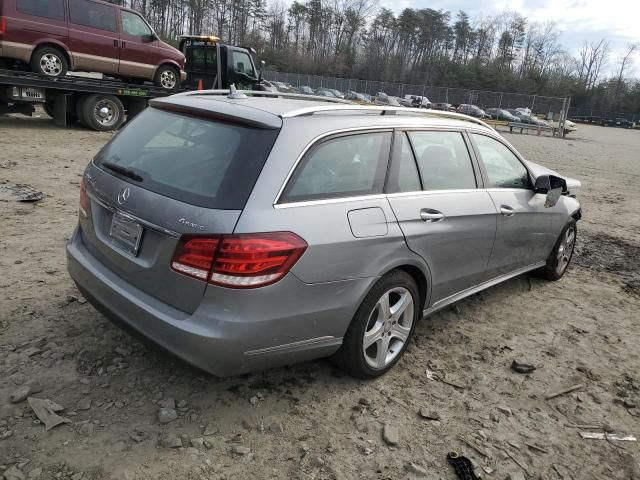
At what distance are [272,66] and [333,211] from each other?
2850 inches

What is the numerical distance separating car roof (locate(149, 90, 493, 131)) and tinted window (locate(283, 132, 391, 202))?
11 cm

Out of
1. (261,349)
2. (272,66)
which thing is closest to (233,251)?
(261,349)

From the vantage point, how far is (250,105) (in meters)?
2.98

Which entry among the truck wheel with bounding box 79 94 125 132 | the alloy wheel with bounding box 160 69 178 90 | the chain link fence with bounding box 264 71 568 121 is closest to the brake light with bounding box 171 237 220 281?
the truck wheel with bounding box 79 94 125 132

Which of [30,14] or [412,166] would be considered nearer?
[412,166]

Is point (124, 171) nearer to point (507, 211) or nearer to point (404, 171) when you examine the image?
point (404, 171)

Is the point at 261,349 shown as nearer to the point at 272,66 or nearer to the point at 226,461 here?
the point at 226,461

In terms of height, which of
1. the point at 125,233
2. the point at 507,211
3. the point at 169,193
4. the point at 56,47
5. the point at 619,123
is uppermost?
the point at 619,123

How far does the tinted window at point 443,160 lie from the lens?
3.44 meters

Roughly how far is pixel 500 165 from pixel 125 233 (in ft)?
9.58

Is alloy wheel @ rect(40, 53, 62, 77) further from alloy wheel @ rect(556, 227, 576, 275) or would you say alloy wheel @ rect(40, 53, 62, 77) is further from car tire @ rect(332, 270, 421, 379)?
car tire @ rect(332, 270, 421, 379)

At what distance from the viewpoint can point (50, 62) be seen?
11914 mm

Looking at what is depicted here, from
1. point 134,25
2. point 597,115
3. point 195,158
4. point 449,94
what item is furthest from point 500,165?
point 597,115

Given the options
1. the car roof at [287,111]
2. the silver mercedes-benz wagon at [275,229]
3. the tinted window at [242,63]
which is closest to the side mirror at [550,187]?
the silver mercedes-benz wagon at [275,229]
